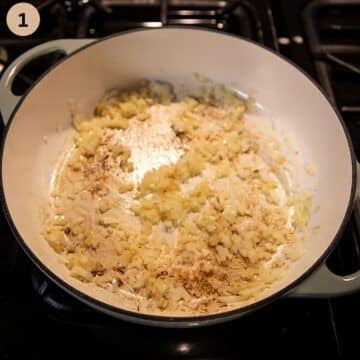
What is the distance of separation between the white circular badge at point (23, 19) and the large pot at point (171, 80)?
0.09 m

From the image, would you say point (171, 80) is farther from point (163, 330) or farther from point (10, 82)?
point (163, 330)

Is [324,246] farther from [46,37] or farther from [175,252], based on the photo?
[46,37]

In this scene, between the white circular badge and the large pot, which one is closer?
the large pot

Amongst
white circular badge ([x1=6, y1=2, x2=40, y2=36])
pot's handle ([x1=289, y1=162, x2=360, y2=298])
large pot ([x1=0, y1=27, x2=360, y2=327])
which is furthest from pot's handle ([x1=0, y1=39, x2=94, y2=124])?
pot's handle ([x1=289, y1=162, x2=360, y2=298])

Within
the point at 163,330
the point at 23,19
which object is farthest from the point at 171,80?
the point at 163,330

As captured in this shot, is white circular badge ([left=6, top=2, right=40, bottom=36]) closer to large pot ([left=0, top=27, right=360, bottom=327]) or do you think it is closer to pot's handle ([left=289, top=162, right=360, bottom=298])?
large pot ([left=0, top=27, right=360, bottom=327])

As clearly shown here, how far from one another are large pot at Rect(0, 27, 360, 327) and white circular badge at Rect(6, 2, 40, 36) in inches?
3.6

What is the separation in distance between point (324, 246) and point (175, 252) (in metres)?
0.21

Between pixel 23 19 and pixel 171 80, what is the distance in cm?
27

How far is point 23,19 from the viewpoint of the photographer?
2.76ft

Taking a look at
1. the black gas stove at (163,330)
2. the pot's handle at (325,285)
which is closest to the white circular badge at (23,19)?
the black gas stove at (163,330)

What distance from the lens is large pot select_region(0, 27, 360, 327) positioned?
0.68 m

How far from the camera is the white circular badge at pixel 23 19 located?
837mm

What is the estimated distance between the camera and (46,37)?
884 mm
